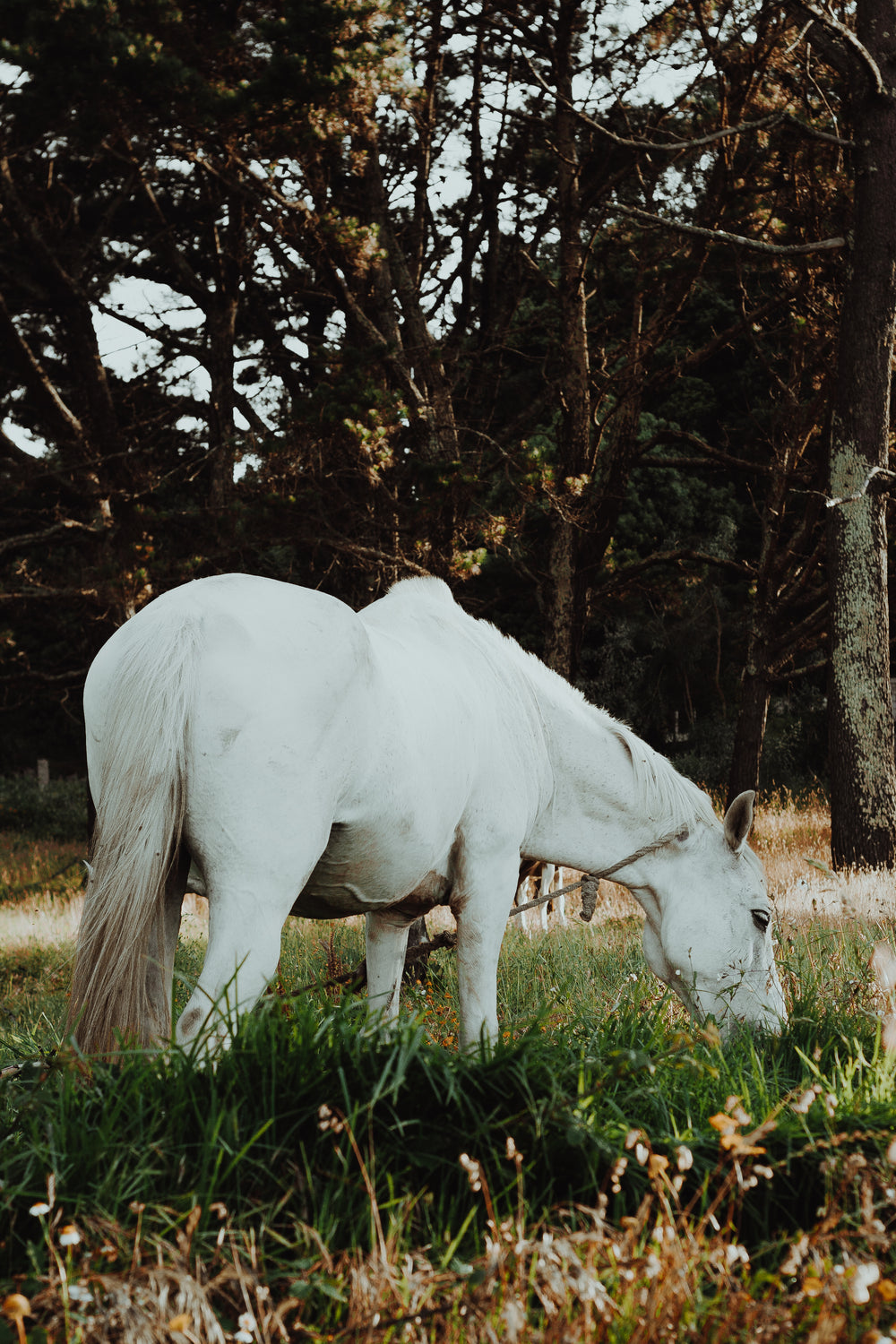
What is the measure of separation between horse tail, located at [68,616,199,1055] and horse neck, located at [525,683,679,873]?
1775mm

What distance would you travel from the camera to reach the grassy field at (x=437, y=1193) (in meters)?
1.72

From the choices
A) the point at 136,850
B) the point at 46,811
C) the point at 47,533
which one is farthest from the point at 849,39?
the point at 46,811

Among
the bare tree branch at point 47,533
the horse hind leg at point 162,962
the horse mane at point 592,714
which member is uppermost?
the bare tree branch at point 47,533

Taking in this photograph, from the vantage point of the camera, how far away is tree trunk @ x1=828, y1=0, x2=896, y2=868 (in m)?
8.24

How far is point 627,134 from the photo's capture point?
1041 centimetres

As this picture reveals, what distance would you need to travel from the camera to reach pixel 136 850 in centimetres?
259

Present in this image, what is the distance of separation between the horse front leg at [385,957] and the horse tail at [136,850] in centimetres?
112

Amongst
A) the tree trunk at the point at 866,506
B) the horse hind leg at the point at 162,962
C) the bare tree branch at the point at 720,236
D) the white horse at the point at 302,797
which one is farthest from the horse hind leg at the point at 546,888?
the bare tree branch at the point at 720,236

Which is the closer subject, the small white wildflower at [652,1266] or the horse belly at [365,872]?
the small white wildflower at [652,1266]

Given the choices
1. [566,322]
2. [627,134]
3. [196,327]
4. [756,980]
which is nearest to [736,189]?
[627,134]

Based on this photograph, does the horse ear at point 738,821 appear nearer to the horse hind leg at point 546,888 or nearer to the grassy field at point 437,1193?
the grassy field at point 437,1193

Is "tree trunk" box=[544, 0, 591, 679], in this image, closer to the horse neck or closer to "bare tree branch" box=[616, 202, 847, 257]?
"bare tree branch" box=[616, 202, 847, 257]

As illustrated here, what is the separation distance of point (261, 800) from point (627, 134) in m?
9.97

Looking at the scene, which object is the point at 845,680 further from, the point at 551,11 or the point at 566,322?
the point at 551,11
